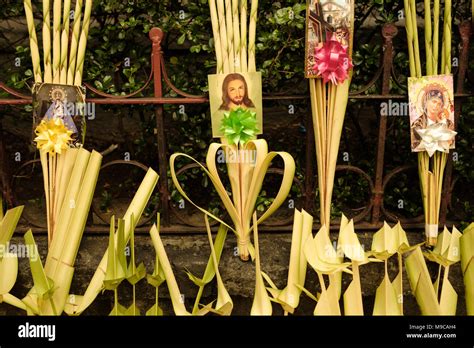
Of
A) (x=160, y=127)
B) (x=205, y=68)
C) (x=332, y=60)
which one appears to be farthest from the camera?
(x=205, y=68)

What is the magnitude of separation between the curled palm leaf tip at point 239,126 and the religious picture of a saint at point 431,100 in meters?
0.54

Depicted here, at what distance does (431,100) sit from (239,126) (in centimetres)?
65

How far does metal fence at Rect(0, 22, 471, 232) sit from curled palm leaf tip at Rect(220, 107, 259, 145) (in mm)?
137

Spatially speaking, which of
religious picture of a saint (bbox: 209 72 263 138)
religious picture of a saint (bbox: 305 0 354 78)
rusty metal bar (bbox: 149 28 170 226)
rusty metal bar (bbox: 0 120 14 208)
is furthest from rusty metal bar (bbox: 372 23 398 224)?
rusty metal bar (bbox: 0 120 14 208)

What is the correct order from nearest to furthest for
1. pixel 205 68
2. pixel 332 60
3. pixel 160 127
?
pixel 332 60 → pixel 160 127 → pixel 205 68

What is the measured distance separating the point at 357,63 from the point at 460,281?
2.88ft

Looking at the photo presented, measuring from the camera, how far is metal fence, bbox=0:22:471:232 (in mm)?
2217

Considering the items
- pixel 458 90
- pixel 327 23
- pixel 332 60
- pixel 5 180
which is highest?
pixel 327 23

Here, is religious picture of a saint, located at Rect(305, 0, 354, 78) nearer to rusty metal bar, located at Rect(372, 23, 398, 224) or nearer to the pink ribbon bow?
the pink ribbon bow

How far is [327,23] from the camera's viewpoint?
2.15 m

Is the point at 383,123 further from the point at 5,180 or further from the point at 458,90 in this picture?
the point at 5,180

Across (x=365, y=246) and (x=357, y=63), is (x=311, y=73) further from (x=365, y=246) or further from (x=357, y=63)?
(x=365, y=246)

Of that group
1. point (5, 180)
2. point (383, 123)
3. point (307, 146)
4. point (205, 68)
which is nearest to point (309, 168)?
point (307, 146)

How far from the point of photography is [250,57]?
2.21 m
